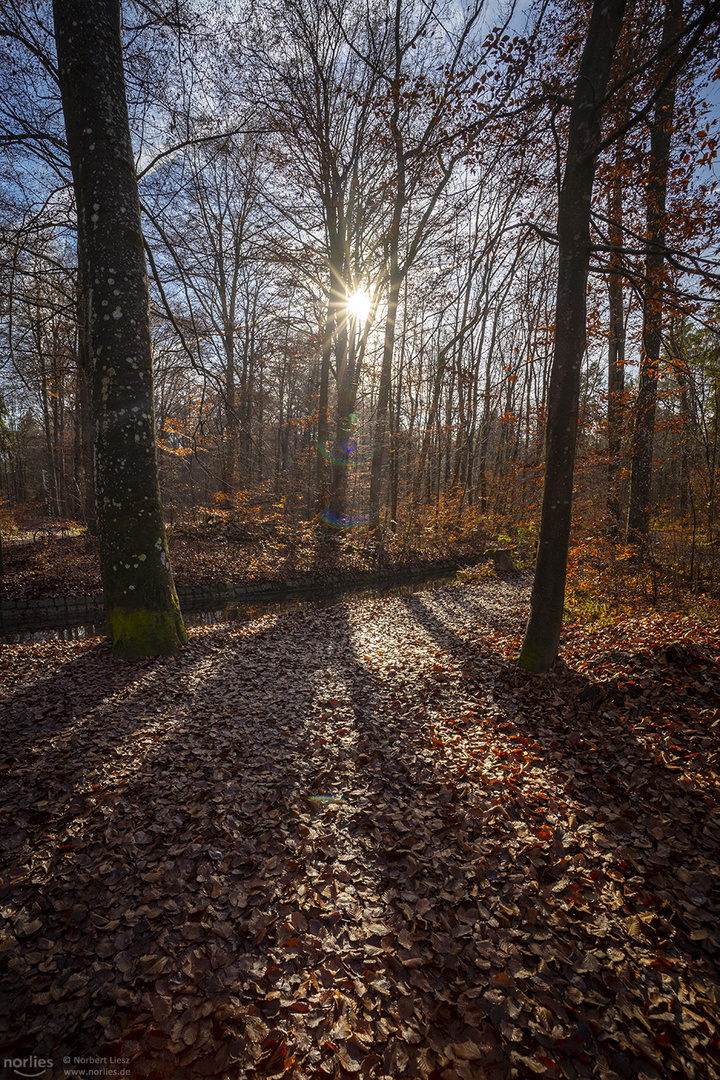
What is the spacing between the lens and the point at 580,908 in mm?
2410

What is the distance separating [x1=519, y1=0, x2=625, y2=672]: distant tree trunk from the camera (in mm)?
4383

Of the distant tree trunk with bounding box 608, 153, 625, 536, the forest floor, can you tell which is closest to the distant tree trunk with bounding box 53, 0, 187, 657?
the forest floor

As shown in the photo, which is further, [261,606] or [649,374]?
[261,606]

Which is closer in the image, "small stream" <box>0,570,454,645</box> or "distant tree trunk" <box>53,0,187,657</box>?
"distant tree trunk" <box>53,0,187,657</box>

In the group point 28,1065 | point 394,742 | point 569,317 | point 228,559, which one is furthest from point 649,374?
point 228,559

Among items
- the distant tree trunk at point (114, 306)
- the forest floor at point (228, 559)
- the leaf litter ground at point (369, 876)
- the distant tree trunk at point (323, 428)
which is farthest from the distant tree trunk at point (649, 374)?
the distant tree trunk at point (323, 428)

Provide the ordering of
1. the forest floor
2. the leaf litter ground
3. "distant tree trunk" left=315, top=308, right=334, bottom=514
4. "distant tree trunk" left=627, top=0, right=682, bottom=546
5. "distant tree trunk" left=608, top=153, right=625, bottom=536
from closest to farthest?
1. the leaf litter ground
2. "distant tree trunk" left=627, top=0, right=682, bottom=546
3. "distant tree trunk" left=608, top=153, right=625, bottom=536
4. the forest floor
5. "distant tree trunk" left=315, top=308, right=334, bottom=514

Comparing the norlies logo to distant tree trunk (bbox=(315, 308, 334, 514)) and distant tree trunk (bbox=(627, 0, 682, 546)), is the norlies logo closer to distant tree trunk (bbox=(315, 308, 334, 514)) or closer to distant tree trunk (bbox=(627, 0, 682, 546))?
distant tree trunk (bbox=(627, 0, 682, 546))

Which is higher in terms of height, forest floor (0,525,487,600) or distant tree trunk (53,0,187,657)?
distant tree trunk (53,0,187,657)

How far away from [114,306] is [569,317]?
5.18 metres

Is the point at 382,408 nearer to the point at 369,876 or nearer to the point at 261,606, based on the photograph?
the point at 261,606

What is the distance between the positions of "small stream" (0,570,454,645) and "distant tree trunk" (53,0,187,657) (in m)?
3.03

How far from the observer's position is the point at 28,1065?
1.68 m

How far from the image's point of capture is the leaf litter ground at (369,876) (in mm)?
1821
